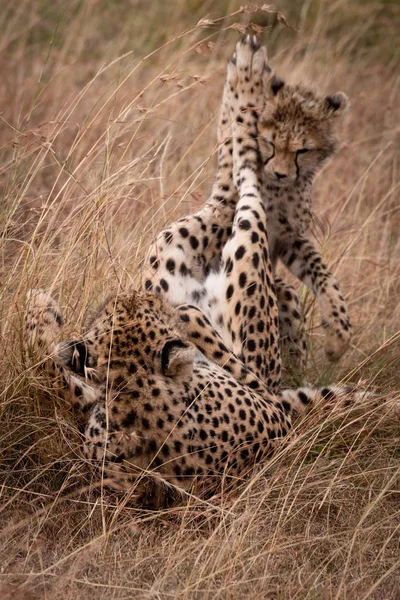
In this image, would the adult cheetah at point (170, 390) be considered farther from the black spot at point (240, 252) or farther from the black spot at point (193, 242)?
the black spot at point (193, 242)

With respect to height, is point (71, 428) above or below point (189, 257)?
below

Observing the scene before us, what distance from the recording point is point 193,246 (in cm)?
390

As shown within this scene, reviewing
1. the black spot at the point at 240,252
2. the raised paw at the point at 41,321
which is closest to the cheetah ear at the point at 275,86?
the black spot at the point at 240,252

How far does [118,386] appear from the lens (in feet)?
9.58

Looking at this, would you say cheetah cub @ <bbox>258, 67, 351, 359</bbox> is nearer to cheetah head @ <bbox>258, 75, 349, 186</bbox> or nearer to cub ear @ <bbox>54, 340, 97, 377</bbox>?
cheetah head @ <bbox>258, 75, 349, 186</bbox>

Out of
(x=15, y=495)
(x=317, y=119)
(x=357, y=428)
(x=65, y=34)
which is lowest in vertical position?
(x=357, y=428)

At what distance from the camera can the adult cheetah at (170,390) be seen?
9.62 ft

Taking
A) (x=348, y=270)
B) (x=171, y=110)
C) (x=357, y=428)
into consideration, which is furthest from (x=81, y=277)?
(x=171, y=110)

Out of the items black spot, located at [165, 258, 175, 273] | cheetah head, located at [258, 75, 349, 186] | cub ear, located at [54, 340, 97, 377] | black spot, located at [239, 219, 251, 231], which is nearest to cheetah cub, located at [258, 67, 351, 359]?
cheetah head, located at [258, 75, 349, 186]

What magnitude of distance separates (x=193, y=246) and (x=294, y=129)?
0.62m

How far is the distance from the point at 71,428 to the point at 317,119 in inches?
66.9

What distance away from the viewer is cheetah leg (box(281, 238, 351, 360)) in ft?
13.0

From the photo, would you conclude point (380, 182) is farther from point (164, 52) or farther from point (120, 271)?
point (120, 271)

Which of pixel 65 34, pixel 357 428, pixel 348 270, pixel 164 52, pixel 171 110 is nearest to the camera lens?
pixel 357 428
